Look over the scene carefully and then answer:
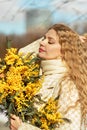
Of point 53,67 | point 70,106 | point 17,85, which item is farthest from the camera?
point 53,67

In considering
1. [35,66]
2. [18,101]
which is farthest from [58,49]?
[18,101]

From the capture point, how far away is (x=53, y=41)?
2449 millimetres

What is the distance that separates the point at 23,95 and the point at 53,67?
292mm

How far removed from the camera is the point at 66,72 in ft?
8.01

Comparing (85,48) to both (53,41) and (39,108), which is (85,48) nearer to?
(53,41)

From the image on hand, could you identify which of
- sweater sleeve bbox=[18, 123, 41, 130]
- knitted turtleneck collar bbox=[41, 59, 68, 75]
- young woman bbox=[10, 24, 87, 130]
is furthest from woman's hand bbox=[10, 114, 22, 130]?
knitted turtleneck collar bbox=[41, 59, 68, 75]

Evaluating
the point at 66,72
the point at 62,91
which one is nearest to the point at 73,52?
the point at 66,72

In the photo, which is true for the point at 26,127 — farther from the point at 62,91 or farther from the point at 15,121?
the point at 62,91

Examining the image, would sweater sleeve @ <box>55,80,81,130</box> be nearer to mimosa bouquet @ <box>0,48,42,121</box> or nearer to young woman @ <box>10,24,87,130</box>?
young woman @ <box>10,24,87,130</box>

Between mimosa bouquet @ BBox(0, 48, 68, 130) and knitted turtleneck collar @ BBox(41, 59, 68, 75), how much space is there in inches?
7.5

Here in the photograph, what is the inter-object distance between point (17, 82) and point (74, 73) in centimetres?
34

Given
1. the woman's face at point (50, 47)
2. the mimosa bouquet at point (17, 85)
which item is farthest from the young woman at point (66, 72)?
the mimosa bouquet at point (17, 85)

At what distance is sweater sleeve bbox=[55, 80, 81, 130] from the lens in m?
2.30

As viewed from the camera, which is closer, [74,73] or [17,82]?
[17,82]
